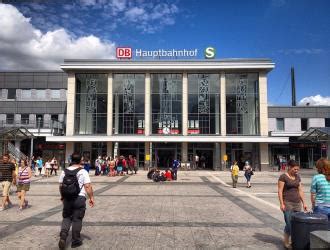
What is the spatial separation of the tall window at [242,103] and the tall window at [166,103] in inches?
222

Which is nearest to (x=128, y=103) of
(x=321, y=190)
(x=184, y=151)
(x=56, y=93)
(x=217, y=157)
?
(x=184, y=151)

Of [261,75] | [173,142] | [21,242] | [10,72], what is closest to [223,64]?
[261,75]

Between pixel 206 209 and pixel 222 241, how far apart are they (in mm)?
4573

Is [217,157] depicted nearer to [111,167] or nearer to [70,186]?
[111,167]

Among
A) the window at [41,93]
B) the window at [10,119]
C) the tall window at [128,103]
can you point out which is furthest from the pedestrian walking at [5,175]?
the window at [41,93]

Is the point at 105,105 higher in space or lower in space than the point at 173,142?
higher

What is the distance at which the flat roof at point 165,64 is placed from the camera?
41.3 m

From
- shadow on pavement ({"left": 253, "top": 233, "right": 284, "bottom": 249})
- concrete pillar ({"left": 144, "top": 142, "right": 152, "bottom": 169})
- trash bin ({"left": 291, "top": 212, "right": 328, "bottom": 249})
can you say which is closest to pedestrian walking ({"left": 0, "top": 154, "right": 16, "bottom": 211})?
shadow on pavement ({"left": 253, "top": 233, "right": 284, "bottom": 249})

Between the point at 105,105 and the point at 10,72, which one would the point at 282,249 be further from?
the point at 10,72

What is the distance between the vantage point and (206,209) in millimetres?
12305

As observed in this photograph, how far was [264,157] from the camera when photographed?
4097 centimetres

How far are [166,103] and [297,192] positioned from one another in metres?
35.3

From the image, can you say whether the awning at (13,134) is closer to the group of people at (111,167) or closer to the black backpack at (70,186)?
the group of people at (111,167)

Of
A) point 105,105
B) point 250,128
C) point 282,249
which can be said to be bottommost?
point 282,249
